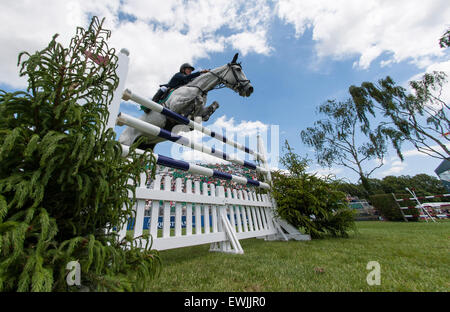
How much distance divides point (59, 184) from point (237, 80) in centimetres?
261

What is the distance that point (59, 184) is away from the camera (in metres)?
0.58

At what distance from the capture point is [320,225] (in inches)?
106

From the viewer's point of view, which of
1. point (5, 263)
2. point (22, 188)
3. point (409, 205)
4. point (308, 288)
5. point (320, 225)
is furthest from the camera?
point (409, 205)

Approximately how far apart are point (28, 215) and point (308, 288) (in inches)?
40.9

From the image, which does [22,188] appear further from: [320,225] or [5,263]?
[320,225]

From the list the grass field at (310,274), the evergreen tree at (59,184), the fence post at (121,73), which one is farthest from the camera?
the fence post at (121,73)

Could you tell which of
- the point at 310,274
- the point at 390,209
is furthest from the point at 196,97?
the point at 390,209

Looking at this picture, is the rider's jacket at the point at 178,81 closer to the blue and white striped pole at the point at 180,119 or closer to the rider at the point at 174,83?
the rider at the point at 174,83

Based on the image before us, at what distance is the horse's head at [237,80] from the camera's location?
2.79 m

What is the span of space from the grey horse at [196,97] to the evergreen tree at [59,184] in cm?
133

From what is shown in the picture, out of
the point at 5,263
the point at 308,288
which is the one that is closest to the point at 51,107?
the point at 5,263

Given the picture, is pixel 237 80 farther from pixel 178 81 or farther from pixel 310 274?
pixel 310 274

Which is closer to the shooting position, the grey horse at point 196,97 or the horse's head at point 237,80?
the grey horse at point 196,97

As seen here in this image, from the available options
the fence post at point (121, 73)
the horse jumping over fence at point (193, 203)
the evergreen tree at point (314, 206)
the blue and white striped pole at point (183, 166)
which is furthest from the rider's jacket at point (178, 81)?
the evergreen tree at point (314, 206)
